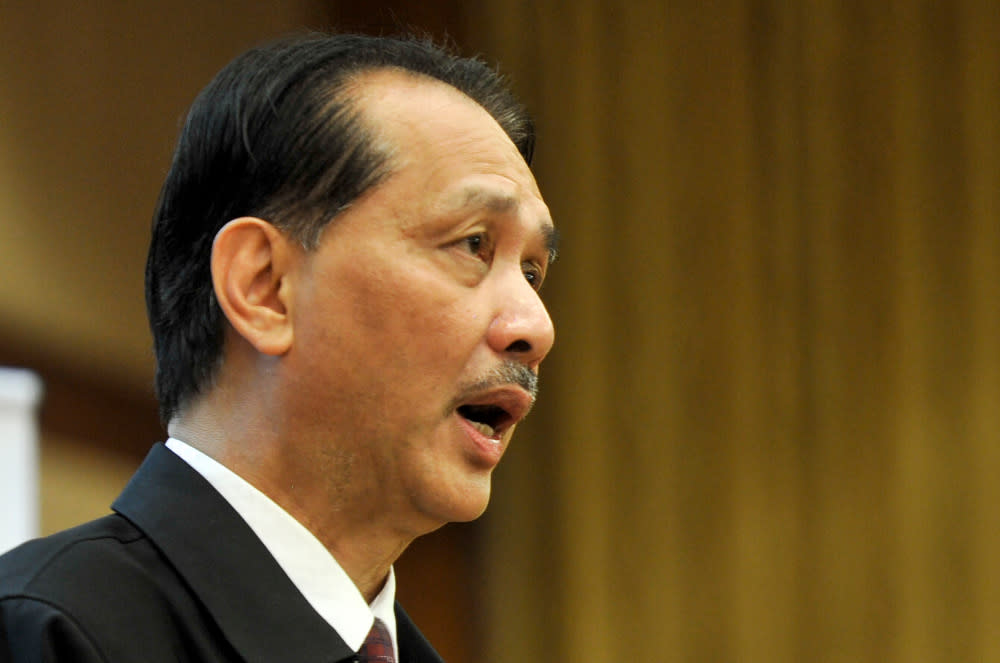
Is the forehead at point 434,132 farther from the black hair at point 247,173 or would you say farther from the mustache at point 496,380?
the mustache at point 496,380

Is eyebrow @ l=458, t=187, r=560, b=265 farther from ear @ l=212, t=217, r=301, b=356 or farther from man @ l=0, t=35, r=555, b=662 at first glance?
ear @ l=212, t=217, r=301, b=356

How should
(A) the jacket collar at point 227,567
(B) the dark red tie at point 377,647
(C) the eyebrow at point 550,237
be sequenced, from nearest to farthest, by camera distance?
(A) the jacket collar at point 227,567
(B) the dark red tie at point 377,647
(C) the eyebrow at point 550,237

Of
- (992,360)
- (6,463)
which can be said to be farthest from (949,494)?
(6,463)

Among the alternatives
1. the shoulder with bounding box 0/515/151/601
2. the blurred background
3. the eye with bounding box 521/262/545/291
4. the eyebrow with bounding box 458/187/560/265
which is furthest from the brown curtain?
the shoulder with bounding box 0/515/151/601

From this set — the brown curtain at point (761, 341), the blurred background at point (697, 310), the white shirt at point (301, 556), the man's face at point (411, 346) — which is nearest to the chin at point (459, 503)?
the man's face at point (411, 346)

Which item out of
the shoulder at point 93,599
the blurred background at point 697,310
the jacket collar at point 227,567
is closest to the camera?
the shoulder at point 93,599

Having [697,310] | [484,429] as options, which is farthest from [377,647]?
[697,310]

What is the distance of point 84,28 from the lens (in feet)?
9.49

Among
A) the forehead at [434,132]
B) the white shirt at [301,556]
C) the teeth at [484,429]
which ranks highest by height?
the forehead at [434,132]

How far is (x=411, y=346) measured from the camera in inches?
47.3

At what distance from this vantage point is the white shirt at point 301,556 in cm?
115

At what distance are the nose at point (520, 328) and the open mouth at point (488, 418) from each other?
0.06 meters

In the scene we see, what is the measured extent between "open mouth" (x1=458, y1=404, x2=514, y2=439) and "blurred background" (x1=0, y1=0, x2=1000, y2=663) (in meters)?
1.77

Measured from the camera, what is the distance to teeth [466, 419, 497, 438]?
4.04ft
